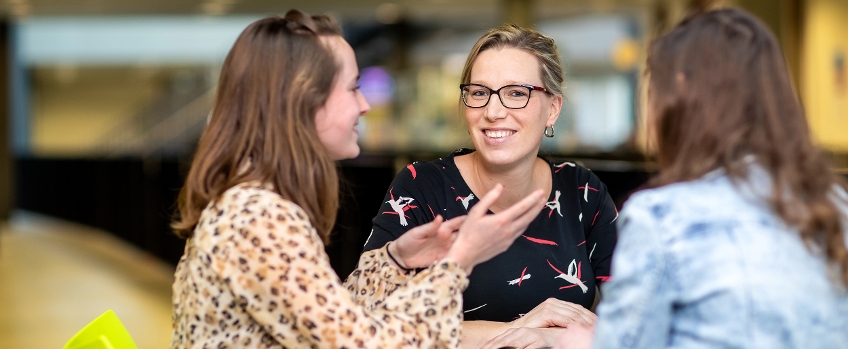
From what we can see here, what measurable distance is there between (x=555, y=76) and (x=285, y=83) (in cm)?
101

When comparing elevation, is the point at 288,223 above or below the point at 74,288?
above

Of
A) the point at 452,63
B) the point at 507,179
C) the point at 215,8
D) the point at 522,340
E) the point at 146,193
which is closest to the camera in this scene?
the point at 522,340

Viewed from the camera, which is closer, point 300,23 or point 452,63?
point 300,23

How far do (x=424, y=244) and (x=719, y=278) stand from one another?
0.65 m

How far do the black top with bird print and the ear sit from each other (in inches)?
5.7

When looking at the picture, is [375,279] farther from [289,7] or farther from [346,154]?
[289,7]

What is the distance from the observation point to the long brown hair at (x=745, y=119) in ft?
4.30

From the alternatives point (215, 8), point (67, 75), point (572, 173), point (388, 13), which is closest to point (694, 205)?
point (572, 173)

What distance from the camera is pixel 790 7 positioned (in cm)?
841

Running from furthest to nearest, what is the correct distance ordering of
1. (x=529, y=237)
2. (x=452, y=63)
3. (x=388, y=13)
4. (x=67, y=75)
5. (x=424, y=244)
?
(x=67, y=75)
(x=452, y=63)
(x=388, y=13)
(x=529, y=237)
(x=424, y=244)

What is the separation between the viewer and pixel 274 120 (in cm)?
157

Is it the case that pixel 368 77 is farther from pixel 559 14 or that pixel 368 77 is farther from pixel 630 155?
pixel 630 155

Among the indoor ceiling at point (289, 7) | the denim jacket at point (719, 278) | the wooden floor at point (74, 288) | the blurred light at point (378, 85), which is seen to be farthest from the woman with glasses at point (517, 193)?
the blurred light at point (378, 85)

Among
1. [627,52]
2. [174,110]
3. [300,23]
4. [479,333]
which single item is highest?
[300,23]
